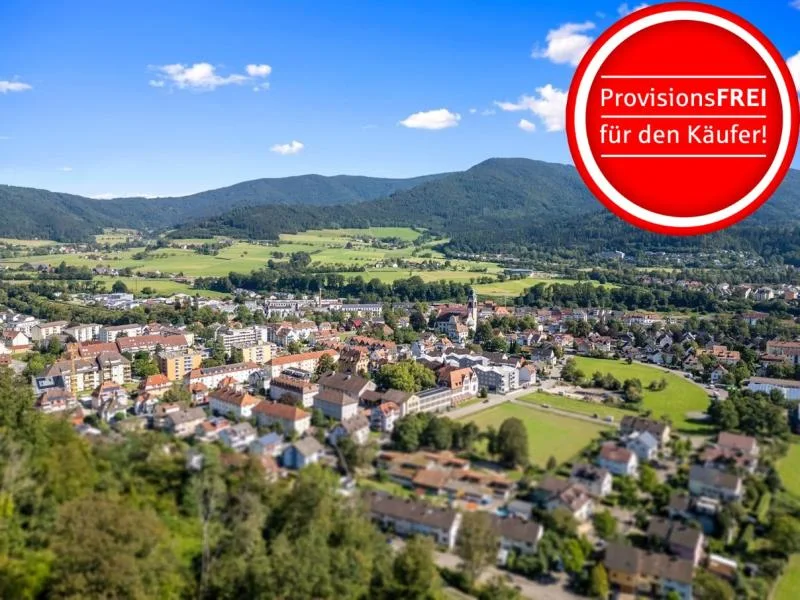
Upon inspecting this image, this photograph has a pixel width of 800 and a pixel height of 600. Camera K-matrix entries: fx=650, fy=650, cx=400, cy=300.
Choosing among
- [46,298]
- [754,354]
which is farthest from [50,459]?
[46,298]

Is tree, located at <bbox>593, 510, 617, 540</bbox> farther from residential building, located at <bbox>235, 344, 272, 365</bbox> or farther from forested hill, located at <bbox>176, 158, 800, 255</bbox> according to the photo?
forested hill, located at <bbox>176, 158, 800, 255</bbox>

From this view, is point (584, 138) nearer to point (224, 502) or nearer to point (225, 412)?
point (224, 502)

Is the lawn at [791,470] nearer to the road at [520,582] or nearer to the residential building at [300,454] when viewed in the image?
the road at [520,582]

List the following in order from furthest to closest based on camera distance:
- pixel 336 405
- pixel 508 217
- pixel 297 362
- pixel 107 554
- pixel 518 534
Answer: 1. pixel 508 217
2. pixel 297 362
3. pixel 336 405
4. pixel 518 534
5. pixel 107 554

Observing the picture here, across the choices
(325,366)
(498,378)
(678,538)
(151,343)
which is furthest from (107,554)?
(151,343)

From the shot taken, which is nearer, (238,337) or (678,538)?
(678,538)

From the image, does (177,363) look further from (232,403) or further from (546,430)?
(546,430)

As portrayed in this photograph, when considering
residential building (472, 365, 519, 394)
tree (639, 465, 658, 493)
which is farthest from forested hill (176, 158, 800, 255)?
tree (639, 465, 658, 493)

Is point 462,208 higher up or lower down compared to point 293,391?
higher up

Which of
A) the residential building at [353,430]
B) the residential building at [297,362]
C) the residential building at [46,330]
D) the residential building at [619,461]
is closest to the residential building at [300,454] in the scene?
the residential building at [353,430]
